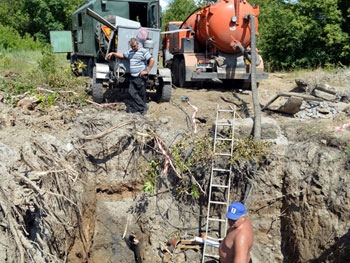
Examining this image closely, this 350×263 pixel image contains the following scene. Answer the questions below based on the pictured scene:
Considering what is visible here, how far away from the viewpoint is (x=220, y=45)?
9188 mm

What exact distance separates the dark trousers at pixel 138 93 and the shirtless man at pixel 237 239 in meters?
3.58

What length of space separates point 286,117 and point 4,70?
7.20m

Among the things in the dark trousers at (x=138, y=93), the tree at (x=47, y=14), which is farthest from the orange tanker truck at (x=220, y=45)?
the tree at (x=47, y=14)

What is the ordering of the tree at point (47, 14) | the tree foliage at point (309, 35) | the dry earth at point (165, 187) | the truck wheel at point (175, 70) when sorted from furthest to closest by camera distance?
1. the tree at point (47, 14)
2. the tree foliage at point (309, 35)
3. the truck wheel at point (175, 70)
4. the dry earth at point (165, 187)

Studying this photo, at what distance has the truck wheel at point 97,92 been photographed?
7.91 m

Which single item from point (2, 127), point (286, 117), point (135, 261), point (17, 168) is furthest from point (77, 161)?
point (286, 117)

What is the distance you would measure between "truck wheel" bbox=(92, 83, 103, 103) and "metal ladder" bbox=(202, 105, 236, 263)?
2.53 meters

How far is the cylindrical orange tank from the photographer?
349 inches

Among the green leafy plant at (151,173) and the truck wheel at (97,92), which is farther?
the truck wheel at (97,92)

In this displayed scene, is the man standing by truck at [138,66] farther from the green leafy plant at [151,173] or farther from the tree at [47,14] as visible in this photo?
the tree at [47,14]

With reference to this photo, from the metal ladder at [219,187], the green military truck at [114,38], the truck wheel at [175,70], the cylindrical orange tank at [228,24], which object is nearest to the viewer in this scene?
the metal ladder at [219,187]

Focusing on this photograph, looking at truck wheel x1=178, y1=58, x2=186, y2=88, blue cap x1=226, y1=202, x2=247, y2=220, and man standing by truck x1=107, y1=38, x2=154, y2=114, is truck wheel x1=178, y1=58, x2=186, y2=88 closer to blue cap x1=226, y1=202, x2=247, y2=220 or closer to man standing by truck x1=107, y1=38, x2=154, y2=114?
man standing by truck x1=107, y1=38, x2=154, y2=114

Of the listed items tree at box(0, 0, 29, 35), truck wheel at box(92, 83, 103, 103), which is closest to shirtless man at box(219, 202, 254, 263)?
truck wheel at box(92, 83, 103, 103)

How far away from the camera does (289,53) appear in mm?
15703
